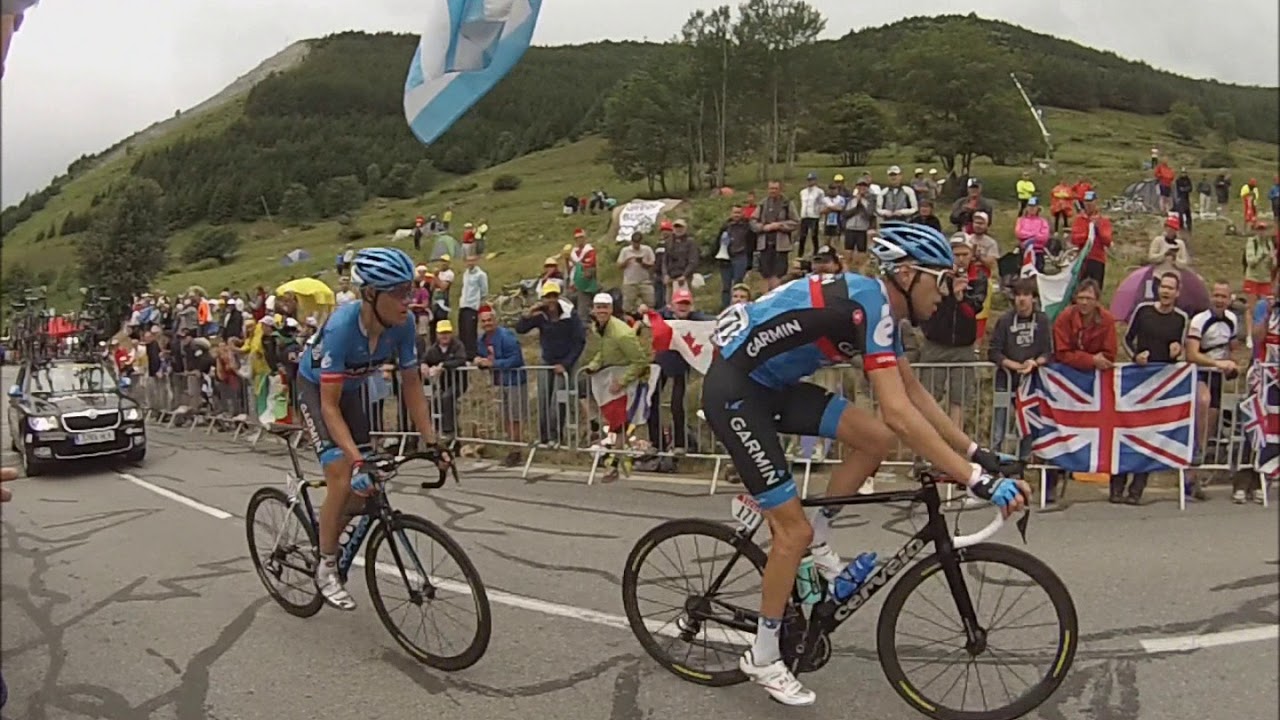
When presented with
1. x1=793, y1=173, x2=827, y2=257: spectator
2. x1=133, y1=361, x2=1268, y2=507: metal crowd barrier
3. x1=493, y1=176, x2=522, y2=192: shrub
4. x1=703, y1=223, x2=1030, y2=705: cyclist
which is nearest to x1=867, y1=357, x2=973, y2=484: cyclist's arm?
x1=703, y1=223, x2=1030, y2=705: cyclist

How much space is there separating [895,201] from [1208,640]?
11335 mm

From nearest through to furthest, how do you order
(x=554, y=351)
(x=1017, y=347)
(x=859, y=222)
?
(x=1017, y=347), (x=554, y=351), (x=859, y=222)

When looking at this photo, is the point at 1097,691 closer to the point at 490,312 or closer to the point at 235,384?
the point at 490,312

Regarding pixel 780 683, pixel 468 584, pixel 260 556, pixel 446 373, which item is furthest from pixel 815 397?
pixel 446 373

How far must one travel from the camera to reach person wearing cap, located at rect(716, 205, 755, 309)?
1356 cm

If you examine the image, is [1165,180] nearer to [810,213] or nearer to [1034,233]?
[1034,233]

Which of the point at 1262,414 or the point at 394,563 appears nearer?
the point at 394,563

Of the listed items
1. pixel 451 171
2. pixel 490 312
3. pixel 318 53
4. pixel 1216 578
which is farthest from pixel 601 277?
pixel 1216 578

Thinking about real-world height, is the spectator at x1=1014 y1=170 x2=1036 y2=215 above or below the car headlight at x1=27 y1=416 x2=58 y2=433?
above

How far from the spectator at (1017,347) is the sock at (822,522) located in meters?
4.46

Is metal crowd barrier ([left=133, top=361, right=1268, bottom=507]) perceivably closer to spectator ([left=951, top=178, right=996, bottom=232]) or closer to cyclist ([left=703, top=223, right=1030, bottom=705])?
cyclist ([left=703, top=223, right=1030, bottom=705])

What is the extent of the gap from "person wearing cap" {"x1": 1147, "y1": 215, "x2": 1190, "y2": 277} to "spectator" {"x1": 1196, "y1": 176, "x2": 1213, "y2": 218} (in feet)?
16.0

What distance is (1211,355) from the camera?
7734 mm

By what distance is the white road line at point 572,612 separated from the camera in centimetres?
429
